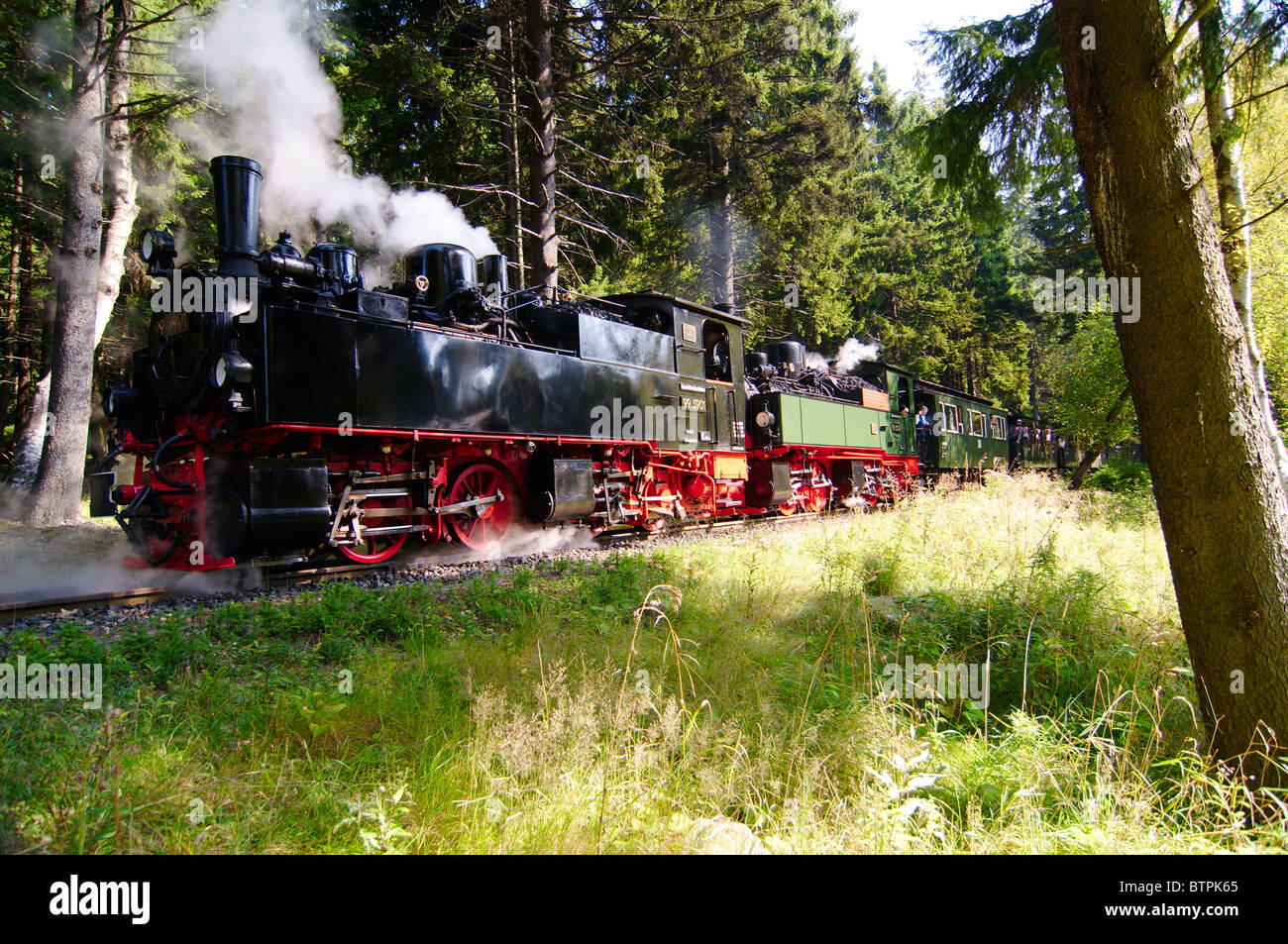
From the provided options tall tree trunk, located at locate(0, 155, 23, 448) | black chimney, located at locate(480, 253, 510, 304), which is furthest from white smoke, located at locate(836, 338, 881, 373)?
tall tree trunk, located at locate(0, 155, 23, 448)

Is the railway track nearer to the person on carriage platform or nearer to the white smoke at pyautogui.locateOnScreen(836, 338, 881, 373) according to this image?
the white smoke at pyautogui.locateOnScreen(836, 338, 881, 373)

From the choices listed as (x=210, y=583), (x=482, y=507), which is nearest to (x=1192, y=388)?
(x=482, y=507)

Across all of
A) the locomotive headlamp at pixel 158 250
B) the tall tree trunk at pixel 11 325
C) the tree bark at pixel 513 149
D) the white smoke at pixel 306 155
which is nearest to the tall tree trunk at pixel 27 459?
the white smoke at pixel 306 155

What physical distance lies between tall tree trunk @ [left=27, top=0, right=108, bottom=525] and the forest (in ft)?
0.18

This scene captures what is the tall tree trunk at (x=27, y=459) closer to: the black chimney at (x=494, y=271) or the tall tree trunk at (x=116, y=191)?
the tall tree trunk at (x=116, y=191)

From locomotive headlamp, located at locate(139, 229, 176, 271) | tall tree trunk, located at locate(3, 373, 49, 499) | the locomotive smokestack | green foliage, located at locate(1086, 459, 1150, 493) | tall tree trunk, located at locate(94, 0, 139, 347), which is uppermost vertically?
tall tree trunk, located at locate(94, 0, 139, 347)

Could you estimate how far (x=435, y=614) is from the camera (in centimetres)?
499

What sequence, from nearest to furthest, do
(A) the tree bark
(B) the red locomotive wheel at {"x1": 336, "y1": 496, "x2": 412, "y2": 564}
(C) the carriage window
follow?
(B) the red locomotive wheel at {"x1": 336, "y1": 496, "x2": 412, "y2": 564}, (C) the carriage window, (A) the tree bark

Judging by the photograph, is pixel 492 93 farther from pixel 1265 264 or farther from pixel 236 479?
pixel 1265 264

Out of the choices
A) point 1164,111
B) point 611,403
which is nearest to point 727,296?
point 611,403

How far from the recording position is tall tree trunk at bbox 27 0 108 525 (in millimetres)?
11000

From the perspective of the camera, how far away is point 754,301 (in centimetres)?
2089

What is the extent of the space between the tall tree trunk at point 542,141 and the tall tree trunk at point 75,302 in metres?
7.23

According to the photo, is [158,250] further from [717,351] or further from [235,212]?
[717,351]
